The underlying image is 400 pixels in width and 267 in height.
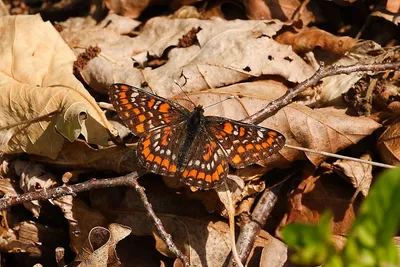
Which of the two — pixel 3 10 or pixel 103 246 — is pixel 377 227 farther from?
pixel 3 10

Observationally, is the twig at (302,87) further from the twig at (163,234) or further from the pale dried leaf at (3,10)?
the pale dried leaf at (3,10)

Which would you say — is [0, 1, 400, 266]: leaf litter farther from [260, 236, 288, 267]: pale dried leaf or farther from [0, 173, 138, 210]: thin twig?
[0, 173, 138, 210]: thin twig

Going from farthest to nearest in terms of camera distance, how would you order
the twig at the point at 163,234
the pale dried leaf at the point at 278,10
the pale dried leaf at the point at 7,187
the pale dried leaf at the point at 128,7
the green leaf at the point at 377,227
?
the pale dried leaf at the point at 128,7 < the pale dried leaf at the point at 278,10 < the pale dried leaf at the point at 7,187 < the twig at the point at 163,234 < the green leaf at the point at 377,227

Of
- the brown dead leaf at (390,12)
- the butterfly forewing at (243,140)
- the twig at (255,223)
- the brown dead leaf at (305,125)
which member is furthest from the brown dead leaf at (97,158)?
the brown dead leaf at (390,12)

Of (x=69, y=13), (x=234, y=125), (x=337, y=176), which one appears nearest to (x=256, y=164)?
(x=234, y=125)

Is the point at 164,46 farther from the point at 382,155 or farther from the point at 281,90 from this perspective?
the point at 382,155

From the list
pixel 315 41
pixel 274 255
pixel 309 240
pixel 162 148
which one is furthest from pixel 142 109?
pixel 309 240
